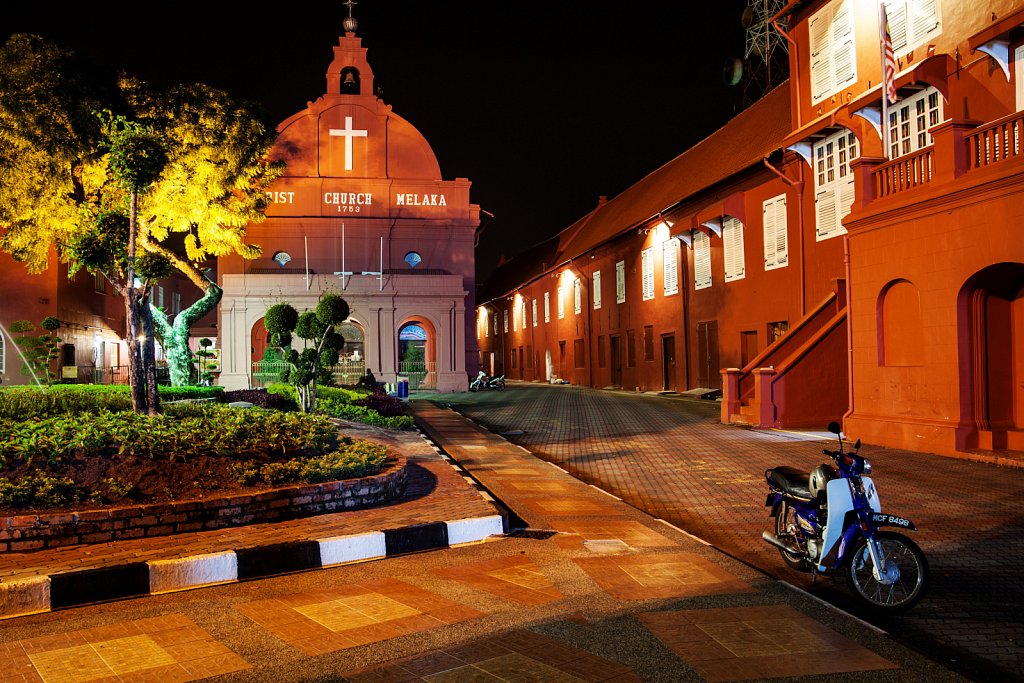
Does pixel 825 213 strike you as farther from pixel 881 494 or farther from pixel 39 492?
pixel 39 492

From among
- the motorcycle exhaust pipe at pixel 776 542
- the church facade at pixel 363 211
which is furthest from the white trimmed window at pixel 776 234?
the motorcycle exhaust pipe at pixel 776 542

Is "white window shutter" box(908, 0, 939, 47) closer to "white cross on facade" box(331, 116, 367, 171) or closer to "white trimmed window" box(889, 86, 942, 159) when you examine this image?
"white trimmed window" box(889, 86, 942, 159)

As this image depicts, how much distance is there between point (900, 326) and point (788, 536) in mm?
8994

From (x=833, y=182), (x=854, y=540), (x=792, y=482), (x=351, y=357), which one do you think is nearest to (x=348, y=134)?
(x=351, y=357)

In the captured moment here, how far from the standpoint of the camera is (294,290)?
1315 inches

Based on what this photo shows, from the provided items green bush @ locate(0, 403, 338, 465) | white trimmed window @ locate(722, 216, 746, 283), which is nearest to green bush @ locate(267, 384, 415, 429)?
green bush @ locate(0, 403, 338, 465)

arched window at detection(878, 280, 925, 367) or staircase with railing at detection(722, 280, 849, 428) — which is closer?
arched window at detection(878, 280, 925, 367)

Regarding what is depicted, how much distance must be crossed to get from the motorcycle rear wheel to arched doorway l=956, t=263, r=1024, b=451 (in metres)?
6.96

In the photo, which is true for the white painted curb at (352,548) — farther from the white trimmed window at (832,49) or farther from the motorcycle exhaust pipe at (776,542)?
the white trimmed window at (832,49)

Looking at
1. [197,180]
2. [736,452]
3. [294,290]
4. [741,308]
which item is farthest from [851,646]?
[294,290]

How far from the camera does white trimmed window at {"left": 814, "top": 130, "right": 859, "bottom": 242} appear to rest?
18.6 meters

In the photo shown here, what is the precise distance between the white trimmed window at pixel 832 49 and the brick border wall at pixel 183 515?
49.7 feet

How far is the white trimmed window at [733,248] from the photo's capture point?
2424 cm

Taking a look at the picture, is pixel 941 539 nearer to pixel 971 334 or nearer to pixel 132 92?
pixel 971 334
